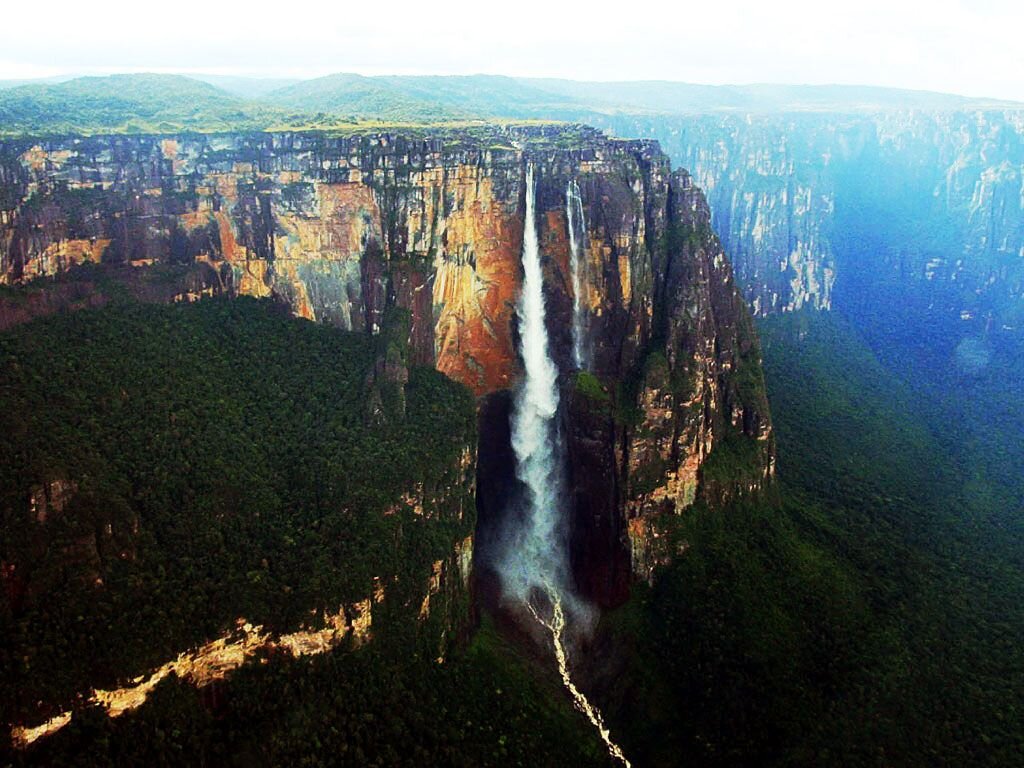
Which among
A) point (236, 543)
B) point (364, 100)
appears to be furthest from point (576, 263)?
point (364, 100)

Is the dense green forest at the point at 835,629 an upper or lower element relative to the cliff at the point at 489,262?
lower

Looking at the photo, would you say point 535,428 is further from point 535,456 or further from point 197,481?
point 197,481

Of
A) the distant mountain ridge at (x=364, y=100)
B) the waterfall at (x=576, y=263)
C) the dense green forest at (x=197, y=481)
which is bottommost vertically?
the dense green forest at (x=197, y=481)

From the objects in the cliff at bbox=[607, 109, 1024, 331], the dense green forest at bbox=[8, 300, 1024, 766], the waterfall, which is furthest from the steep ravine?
the cliff at bbox=[607, 109, 1024, 331]

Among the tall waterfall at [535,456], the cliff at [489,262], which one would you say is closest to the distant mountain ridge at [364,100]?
the cliff at [489,262]

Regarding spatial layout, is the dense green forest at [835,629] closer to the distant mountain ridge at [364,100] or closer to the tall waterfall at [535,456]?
the tall waterfall at [535,456]

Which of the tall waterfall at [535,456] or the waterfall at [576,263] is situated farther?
the waterfall at [576,263]
